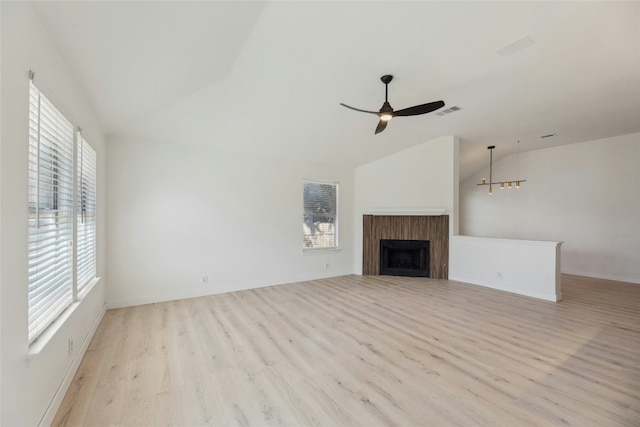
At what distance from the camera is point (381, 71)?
3.07 meters

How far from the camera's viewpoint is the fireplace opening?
606 cm

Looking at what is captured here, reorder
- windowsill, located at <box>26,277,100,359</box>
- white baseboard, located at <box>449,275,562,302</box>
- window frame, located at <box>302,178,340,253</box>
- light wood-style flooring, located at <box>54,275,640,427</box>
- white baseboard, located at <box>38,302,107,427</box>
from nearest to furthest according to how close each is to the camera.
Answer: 1. windowsill, located at <box>26,277,100,359</box>
2. white baseboard, located at <box>38,302,107,427</box>
3. light wood-style flooring, located at <box>54,275,640,427</box>
4. white baseboard, located at <box>449,275,562,302</box>
5. window frame, located at <box>302,178,340,253</box>

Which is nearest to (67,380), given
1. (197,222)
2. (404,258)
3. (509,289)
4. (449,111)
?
(197,222)

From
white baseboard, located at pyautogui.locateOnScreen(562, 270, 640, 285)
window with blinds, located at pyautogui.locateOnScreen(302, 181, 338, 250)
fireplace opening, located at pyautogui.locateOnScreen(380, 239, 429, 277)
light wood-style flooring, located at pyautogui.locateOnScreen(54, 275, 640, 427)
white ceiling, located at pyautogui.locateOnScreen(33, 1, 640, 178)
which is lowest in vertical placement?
light wood-style flooring, located at pyautogui.locateOnScreen(54, 275, 640, 427)

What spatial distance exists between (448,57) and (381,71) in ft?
2.42

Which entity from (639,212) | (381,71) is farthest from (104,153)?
(639,212)

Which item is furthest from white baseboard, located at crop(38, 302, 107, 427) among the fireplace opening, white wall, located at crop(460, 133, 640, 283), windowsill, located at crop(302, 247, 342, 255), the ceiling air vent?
white wall, located at crop(460, 133, 640, 283)

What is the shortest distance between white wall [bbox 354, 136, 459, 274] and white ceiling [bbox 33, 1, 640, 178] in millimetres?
1063

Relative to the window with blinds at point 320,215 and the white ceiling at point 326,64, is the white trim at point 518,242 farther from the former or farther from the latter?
the window with blinds at point 320,215

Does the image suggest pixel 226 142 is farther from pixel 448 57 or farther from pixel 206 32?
pixel 448 57

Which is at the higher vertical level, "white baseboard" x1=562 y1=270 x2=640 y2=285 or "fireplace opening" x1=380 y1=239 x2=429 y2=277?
"fireplace opening" x1=380 y1=239 x2=429 y2=277

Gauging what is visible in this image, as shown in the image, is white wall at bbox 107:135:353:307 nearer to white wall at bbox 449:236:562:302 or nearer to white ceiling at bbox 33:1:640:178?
white ceiling at bbox 33:1:640:178

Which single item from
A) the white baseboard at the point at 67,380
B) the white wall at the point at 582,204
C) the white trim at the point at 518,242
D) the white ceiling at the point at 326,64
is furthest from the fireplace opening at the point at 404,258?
the white baseboard at the point at 67,380

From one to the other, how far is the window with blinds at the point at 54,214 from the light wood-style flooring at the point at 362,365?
0.78m
